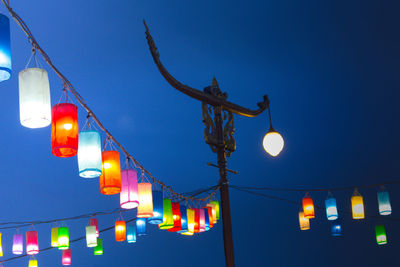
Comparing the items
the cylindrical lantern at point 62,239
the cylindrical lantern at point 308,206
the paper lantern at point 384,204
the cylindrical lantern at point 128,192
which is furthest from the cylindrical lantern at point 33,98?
the cylindrical lantern at point 308,206

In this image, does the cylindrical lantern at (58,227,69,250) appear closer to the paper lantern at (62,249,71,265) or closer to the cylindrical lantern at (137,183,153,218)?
the cylindrical lantern at (137,183,153,218)

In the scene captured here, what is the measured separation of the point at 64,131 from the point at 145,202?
2.67 metres

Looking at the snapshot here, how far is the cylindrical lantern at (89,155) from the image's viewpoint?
459 cm

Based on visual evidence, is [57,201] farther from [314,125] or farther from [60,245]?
[60,245]

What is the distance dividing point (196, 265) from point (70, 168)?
8439 millimetres

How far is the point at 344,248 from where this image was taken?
21.6 m

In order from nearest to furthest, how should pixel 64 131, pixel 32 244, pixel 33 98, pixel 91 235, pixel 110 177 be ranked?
pixel 33 98, pixel 64 131, pixel 110 177, pixel 91 235, pixel 32 244

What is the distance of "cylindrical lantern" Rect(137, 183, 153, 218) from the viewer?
6.71 metres

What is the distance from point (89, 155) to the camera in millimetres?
4613

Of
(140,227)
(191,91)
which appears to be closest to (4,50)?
(191,91)

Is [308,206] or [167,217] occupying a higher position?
[308,206]

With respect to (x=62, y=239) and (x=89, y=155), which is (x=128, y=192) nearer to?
(x=89, y=155)

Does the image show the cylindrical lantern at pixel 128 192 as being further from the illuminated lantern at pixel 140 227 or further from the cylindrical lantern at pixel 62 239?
the cylindrical lantern at pixel 62 239

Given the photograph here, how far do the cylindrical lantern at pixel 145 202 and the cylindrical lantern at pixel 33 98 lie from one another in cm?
310
